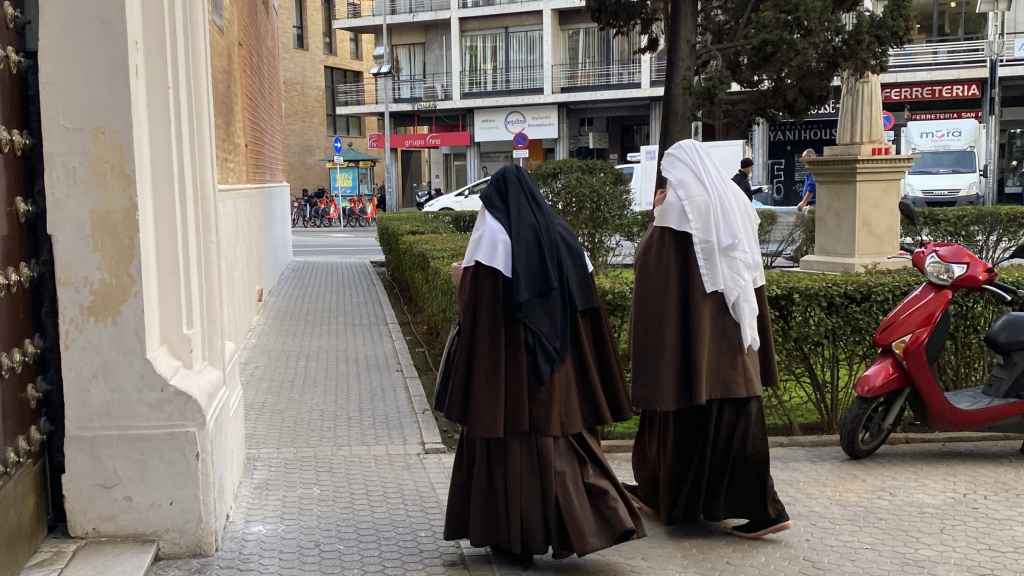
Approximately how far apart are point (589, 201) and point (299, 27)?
3773 cm

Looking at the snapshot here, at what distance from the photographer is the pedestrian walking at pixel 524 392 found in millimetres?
4031

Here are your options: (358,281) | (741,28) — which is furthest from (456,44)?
(741,28)

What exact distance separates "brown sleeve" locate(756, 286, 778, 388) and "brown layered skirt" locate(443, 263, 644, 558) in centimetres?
110

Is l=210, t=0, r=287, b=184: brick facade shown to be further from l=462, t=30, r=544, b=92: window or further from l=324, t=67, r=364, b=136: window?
l=324, t=67, r=364, b=136: window

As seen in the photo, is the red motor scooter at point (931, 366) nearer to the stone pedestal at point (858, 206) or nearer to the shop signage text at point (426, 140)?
the stone pedestal at point (858, 206)

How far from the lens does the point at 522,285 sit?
3.99 metres

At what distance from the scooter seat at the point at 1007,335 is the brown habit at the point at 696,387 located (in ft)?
6.58

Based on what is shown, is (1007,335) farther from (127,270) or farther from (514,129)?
(514,129)

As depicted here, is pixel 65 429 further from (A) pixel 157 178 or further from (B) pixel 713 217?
(B) pixel 713 217

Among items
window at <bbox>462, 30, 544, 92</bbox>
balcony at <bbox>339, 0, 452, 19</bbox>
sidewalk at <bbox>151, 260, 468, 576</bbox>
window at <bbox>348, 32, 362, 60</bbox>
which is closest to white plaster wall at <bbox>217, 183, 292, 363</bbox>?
sidewalk at <bbox>151, 260, 468, 576</bbox>

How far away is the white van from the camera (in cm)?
2695

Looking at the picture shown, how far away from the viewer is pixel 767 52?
11.8 metres

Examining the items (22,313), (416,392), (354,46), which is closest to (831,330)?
(416,392)

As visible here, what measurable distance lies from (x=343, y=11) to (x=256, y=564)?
46.4 meters
